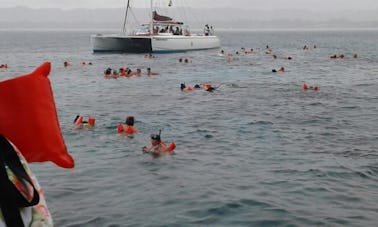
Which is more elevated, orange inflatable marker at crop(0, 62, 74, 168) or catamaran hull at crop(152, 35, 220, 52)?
orange inflatable marker at crop(0, 62, 74, 168)

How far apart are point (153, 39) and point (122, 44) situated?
493 centimetres

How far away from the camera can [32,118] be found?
9.16 ft

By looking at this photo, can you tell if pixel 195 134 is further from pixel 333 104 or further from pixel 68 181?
pixel 333 104

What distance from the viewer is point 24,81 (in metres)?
2.76

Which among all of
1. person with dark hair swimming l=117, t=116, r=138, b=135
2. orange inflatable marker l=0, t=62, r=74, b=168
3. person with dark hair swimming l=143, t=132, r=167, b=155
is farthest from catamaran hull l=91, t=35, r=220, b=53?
orange inflatable marker l=0, t=62, r=74, b=168

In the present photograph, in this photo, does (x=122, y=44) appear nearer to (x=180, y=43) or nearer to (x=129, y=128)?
(x=180, y=43)

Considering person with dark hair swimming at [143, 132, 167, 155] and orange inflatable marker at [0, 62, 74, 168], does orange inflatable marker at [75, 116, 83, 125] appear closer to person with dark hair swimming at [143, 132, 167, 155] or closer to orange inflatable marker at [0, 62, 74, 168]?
person with dark hair swimming at [143, 132, 167, 155]

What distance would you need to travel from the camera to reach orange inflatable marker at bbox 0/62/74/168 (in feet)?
9.00

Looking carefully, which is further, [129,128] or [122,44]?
[122,44]

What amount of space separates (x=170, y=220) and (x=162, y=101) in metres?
16.6

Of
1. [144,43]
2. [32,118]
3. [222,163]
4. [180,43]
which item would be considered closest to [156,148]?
[222,163]

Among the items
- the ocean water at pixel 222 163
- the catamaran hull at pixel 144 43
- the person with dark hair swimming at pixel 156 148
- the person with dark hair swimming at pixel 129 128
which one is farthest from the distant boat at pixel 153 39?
the person with dark hair swimming at pixel 156 148

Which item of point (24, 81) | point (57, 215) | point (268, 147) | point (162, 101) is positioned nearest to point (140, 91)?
point (162, 101)

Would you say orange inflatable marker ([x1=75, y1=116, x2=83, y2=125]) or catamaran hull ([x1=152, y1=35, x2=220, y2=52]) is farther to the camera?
catamaran hull ([x1=152, y1=35, x2=220, y2=52])
